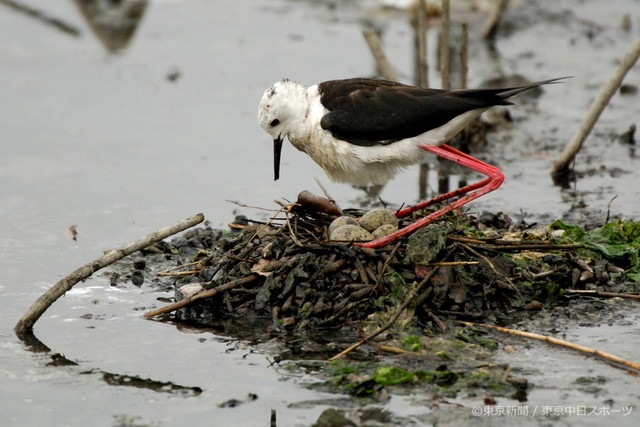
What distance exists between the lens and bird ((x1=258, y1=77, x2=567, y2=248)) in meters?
7.26

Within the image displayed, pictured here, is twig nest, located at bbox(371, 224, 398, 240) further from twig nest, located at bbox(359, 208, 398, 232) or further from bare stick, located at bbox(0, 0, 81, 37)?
bare stick, located at bbox(0, 0, 81, 37)

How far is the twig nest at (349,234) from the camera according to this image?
280 inches

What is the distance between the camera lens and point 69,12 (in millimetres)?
16953

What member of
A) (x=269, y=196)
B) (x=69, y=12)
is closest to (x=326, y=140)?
(x=269, y=196)

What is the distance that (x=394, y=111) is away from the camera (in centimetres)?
730

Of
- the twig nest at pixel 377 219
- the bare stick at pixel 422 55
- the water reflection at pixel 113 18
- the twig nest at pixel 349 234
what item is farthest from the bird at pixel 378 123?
the water reflection at pixel 113 18

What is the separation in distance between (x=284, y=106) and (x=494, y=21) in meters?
8.34

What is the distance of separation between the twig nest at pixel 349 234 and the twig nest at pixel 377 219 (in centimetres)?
20

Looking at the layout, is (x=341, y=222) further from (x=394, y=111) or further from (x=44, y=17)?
(x=44, y=17)

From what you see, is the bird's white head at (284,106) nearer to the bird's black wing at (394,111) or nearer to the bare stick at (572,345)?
the bird's black wing at (394,111)

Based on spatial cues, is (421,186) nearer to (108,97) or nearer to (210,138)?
(210,138)

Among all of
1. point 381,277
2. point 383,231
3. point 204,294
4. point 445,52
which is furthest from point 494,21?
point 204,294

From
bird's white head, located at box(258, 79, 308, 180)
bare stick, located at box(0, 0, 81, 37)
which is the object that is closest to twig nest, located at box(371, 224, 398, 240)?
bird's white head, located at box(258, 79, 308, 180)

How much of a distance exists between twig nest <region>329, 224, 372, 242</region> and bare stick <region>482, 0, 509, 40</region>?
8.71 metres
